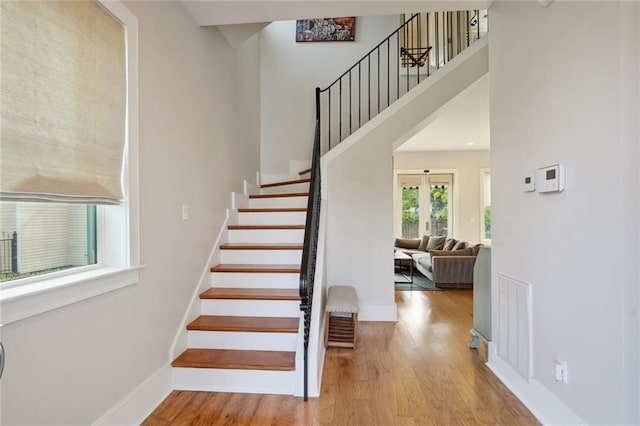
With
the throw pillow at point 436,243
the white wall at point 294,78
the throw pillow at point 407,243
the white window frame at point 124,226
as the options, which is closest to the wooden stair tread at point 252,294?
the white window frame at point 124,226

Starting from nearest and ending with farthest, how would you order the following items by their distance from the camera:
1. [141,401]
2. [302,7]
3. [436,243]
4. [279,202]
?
[141,401] → [302,7] → [279,202] → [436,243]

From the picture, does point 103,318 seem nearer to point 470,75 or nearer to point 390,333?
point 390,333

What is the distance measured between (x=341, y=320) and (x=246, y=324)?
1.06 meters

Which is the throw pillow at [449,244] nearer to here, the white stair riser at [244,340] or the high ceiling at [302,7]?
the high ceiling at [302,7]

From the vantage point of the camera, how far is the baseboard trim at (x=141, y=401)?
1.62 metres

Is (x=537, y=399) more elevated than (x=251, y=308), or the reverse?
(x=251, y=308)

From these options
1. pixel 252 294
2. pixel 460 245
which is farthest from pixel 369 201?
pixel 460 245

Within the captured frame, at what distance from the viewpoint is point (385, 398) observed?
2053mm

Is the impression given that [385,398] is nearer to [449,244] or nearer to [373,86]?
[373,86]

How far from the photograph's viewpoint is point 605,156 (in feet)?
4.49

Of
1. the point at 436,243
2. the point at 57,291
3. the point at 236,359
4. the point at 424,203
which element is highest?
the point at 424,203

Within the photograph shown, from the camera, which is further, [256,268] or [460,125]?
[460,125]

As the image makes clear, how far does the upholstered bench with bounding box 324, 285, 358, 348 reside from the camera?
2.79 meters

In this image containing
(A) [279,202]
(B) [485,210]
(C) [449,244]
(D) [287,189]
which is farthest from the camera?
(B) [485,210]
